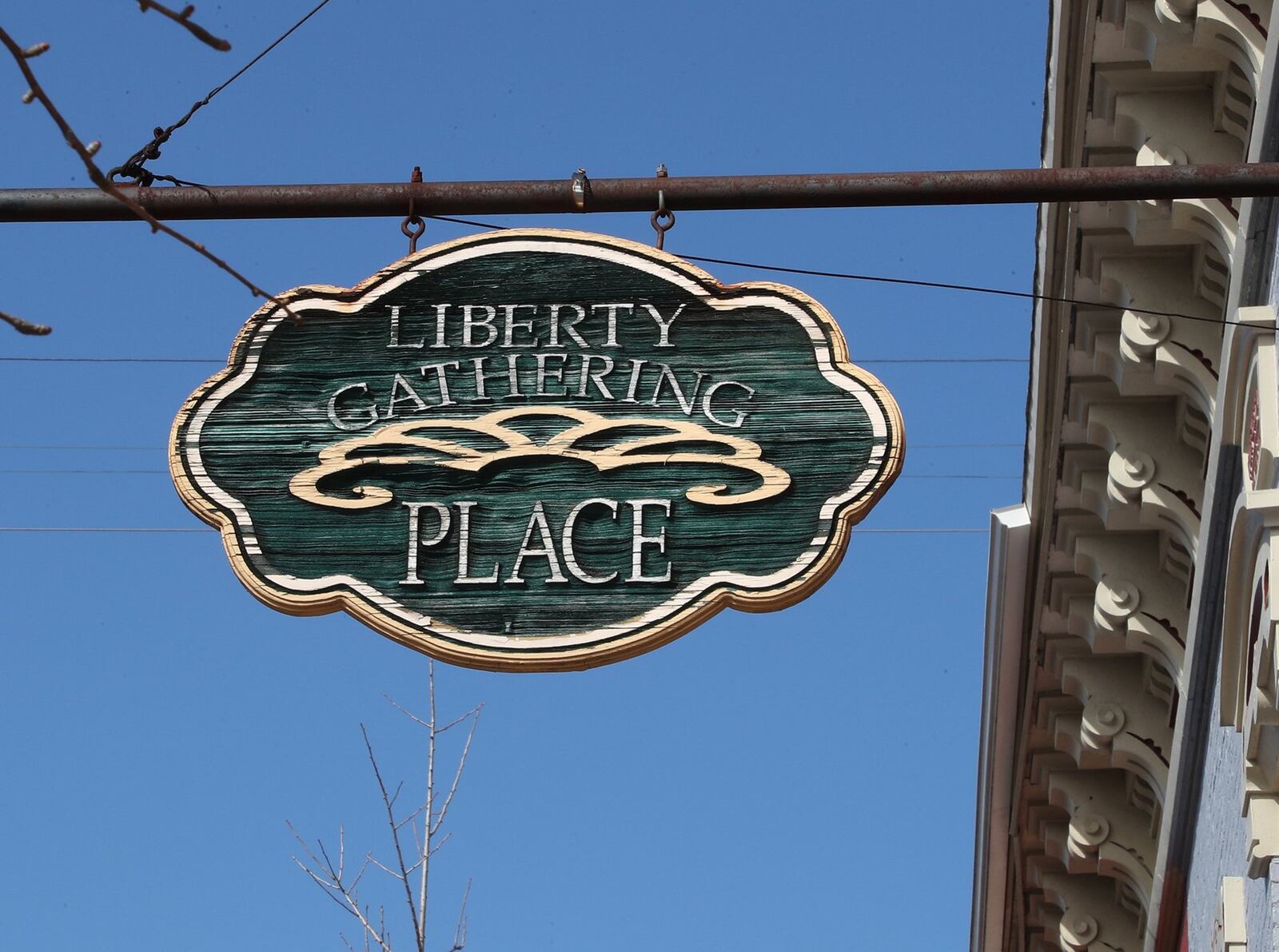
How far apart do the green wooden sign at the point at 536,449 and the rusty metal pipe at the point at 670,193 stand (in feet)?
0.90

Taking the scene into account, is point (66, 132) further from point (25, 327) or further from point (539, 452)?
point (539, 452)

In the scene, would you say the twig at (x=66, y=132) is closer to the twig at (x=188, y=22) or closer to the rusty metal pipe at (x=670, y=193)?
the twig at (x=188, y=22)

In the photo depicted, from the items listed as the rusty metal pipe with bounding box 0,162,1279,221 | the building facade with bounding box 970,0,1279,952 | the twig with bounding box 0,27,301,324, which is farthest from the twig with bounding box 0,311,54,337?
the building facade with bounding box 970,0,1279,952

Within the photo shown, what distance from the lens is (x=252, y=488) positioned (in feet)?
19.8

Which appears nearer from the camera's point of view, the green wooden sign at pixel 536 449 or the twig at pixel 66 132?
the twig at pixel 66 132

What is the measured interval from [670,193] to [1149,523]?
4202 mm

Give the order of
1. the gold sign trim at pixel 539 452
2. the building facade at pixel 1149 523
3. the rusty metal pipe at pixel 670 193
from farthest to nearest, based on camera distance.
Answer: the building facade at pixel 1149 523, the gold sign trim at pixel 539 452, the rusty metal pipe at pixel 670 193

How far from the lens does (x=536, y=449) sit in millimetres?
6035

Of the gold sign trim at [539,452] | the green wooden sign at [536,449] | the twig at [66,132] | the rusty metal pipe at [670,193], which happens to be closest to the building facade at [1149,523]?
the rusty metal pipe at [670,193]

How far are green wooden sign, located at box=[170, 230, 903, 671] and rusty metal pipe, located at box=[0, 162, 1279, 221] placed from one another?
0.27 m

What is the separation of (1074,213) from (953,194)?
3287 mm

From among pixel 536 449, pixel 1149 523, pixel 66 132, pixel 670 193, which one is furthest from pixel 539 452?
pixel 1149 523

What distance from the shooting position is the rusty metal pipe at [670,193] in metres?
5.72

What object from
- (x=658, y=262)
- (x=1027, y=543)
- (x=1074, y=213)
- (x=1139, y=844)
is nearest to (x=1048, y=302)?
(x=1074, y=213)
